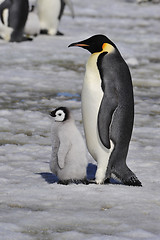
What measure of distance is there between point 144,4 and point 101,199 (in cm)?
1812

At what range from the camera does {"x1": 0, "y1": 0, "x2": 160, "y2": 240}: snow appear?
9.56 ft

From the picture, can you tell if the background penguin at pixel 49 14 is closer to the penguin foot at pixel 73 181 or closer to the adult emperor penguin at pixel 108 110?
the adult emperor penguin at pixel 108 110

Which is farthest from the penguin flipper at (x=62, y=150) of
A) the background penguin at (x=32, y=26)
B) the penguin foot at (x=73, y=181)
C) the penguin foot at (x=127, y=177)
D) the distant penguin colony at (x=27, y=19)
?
the background penguin at (x=32, y=26)

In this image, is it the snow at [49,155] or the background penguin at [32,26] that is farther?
the background penguin at [32,26]

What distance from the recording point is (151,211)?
317 cm

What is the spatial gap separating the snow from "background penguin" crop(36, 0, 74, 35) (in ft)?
2.32

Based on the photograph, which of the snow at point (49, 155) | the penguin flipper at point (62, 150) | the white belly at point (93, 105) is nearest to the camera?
the snow at point (49, 155)

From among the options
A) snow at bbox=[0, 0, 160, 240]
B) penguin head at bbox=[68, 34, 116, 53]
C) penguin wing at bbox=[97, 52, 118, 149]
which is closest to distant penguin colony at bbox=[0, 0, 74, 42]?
snow at bbox=[0, 0, 160, 240]

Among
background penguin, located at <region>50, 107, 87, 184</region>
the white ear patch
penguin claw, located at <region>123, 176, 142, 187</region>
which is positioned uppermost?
the white ear patch

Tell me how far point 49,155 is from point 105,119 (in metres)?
0.92

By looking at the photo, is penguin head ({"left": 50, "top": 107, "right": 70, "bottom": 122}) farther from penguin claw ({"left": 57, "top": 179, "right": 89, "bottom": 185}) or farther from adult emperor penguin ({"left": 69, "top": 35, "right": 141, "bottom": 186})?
penguin claw ({"left": 57, "top": 179, "right": 89, "bottom": 185})

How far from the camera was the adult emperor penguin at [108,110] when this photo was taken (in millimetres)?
3654

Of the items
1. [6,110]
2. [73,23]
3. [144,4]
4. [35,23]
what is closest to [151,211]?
[6,110]

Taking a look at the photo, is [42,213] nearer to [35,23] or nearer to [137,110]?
[137,110]
